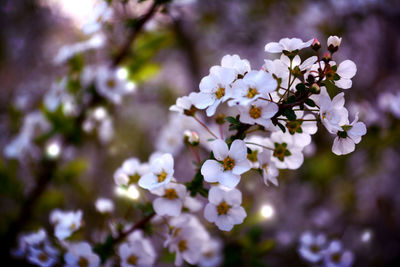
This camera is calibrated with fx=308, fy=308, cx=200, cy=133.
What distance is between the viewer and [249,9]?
3.29 m

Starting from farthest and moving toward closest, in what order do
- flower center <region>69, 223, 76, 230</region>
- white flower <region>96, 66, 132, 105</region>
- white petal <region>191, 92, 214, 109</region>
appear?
white flower <region>96, 66, 132, 105</region>, flower center <region>69, 223, 76, 230</region>, white petal <region>191, 92, 214, 109</region>

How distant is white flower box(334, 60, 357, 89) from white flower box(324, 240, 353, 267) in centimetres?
74

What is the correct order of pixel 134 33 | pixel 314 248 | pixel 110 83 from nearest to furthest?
pixel 314 248, pixel 134 33, pixel 110 83

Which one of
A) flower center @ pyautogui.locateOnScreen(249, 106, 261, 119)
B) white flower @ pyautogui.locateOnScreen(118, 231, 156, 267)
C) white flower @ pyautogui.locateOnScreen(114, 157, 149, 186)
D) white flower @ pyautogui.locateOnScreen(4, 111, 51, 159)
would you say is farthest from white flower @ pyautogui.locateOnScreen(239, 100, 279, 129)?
white flower @ pyautogui.locateOnScreen(4, 111, 51, 159)

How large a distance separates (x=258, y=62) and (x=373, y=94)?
142 cm

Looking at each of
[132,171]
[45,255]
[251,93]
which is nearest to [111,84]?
[132,171]

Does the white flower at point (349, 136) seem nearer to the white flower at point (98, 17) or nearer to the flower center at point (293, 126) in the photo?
the flower center at point (293, 126)

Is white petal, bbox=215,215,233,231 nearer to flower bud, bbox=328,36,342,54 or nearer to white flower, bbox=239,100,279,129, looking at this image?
white flower, bbox=239,100,279,129

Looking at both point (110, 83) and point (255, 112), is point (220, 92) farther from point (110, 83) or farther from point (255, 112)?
point (110, 83)

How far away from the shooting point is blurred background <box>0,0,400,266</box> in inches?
69.4

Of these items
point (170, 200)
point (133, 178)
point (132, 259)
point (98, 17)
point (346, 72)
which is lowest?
point (132, 259)

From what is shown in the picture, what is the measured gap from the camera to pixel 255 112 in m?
0.79

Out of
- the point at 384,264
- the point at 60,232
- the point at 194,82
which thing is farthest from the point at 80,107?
the point at 384,264

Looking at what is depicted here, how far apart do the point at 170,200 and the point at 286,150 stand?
0.37 m
